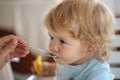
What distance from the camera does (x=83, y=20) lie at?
31.5 inches

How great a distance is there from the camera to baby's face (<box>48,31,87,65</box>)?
0.80 m

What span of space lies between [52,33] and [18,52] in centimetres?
A: 25

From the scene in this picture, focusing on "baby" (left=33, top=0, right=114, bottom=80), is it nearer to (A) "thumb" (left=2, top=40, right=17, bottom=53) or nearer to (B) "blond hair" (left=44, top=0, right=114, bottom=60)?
(B) "blond hair" (left=44, top=0, right=114, bottom=60)

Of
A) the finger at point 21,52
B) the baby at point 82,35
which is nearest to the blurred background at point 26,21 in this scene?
the finger at point 21,52

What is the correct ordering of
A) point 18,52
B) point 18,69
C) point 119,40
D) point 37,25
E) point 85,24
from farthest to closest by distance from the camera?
point 18,69
point 37,25
point 119,40
point 18,52
point 85,24

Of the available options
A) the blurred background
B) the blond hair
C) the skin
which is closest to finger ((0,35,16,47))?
the skin

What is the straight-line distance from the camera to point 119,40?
1.36m

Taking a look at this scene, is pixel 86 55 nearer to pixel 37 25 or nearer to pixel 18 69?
pixel 37 25

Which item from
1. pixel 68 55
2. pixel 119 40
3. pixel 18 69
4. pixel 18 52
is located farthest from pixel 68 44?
pixel 18 69

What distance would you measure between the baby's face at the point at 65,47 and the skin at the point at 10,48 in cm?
19

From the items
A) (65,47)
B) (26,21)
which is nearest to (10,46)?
(65,47)

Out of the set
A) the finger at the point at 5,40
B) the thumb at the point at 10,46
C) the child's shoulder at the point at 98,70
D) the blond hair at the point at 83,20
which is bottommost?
the child's shoulder at the point at 98,70

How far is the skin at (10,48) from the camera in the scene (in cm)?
96

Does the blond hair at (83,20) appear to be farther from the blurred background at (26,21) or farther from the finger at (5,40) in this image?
the blurred background at (26,21)
